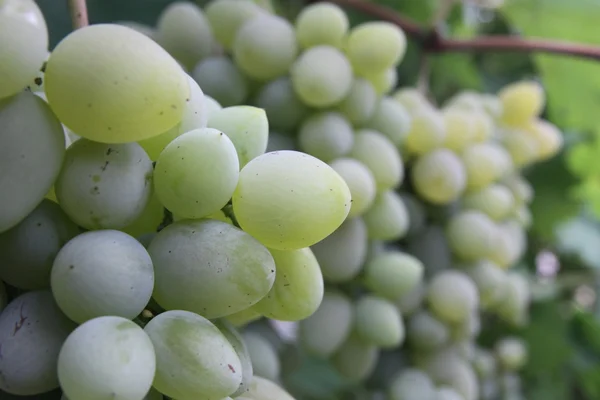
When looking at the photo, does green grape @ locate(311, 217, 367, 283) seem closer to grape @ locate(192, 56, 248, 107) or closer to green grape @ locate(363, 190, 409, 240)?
green grape @ locate(363, 190, 409, 240)

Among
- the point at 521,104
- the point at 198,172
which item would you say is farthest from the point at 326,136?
the point at 521,104

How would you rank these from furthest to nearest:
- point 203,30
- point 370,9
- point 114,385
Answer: point 370,9 → point 203,30 → point 114,385

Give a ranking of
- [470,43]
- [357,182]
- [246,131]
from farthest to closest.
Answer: [470,43] → [357,182] → [246,131]

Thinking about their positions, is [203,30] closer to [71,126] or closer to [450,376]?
[71,126]

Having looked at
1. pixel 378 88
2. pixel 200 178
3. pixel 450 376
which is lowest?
pixel 450 376

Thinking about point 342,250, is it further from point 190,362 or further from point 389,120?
point 190,362

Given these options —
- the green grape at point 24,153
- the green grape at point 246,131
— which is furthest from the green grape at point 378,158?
the green grape at point 24,153

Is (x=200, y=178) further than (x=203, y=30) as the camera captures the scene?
No

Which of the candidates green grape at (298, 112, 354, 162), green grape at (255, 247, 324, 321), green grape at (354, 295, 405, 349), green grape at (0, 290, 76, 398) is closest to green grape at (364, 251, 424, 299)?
green grape at (354, 295, 405, 349)

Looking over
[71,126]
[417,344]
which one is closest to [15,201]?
[71,126]
